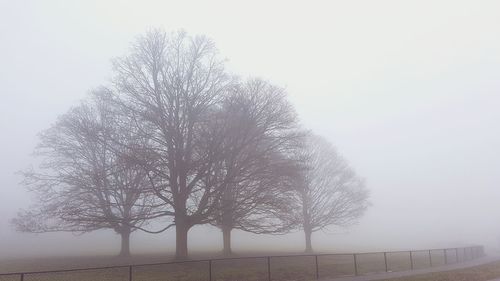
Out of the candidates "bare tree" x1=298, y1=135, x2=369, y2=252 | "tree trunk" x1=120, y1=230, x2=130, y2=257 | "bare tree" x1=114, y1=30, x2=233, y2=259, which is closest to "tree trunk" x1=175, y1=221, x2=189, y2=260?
"bare tree" x1=114, y1=30, x2=233, y2=259

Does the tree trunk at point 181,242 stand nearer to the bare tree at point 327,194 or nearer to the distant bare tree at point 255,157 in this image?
the distant bare tree at point 255,157

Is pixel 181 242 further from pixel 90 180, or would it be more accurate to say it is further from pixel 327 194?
pixel 327 194

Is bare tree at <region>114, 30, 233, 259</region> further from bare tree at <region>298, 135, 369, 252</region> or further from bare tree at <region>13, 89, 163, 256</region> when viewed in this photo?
bare tree at <region>298, 135, 369, 252</region>

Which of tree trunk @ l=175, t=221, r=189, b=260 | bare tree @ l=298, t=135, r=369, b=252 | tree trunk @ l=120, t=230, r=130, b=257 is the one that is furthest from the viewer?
bare tree @ l=298, t=135, r=369, b=252

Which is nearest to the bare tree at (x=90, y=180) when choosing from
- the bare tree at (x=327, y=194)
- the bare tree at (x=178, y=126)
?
the bare tree at (x=178, y=126)

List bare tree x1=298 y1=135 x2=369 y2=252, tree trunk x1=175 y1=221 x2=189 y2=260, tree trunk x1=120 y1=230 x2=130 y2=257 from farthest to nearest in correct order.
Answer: bare tree x1=298 y1=135 x2=369 y2=252
tree trunk x1=120 y1=230 x2=130 y2=257
tree trunk x1=175 y1=221 x2=189 y2=260

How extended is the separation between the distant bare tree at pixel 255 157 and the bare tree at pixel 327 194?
55.2ft

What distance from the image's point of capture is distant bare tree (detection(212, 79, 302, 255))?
24625 mm

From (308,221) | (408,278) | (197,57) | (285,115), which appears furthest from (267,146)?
(308,221)

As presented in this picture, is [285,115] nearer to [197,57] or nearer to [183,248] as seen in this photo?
[197,57]

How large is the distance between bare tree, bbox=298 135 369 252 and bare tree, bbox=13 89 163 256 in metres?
19.2

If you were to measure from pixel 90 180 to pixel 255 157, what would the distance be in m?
Result: 9.88

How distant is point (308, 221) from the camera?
43.2 metres

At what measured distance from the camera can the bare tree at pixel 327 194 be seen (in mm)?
43594
